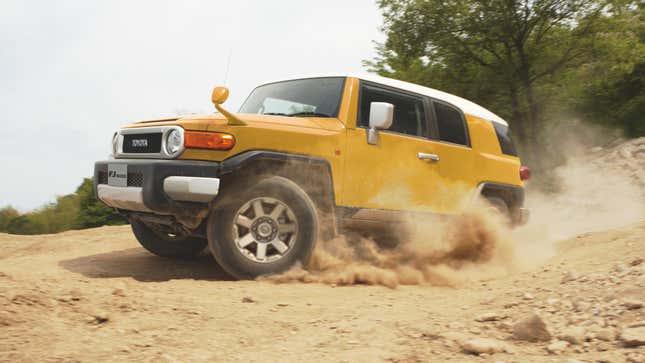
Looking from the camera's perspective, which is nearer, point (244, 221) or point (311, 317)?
point (311, 317)

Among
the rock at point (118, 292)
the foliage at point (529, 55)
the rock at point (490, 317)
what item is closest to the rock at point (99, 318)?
the rock at point (118, 292)

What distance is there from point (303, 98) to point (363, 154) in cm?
78

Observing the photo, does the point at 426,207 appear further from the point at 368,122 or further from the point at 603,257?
the point at 603,257

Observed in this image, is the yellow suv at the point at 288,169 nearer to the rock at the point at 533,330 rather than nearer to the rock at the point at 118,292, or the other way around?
the rock at the point at 118,292

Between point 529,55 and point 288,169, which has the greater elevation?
point 529,55

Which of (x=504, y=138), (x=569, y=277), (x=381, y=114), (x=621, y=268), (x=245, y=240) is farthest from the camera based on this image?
(x=504, y=138)

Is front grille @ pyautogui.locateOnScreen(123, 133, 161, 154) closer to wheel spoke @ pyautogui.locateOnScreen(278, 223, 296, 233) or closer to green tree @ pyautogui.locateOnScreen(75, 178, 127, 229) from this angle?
wheel spoke @ pyautogui.locateOnScreen(278, 223, 296, 233)

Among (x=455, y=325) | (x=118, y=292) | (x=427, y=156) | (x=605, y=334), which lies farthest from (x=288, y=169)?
(x=605, y=334)

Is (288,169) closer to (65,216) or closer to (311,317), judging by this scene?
(311,317)

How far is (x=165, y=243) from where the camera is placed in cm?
571

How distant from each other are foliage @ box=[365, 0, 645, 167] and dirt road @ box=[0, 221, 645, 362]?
44.0 ft

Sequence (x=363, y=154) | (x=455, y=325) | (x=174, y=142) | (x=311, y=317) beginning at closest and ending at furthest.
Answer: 1. (x=455, y=325)
2. (x=311, y=317)
3. (x=174, y=142)
4. (x=363, y=154)

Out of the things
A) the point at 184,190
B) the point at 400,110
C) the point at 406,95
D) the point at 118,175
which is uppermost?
the point at 406,95

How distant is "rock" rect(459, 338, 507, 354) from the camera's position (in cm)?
285
